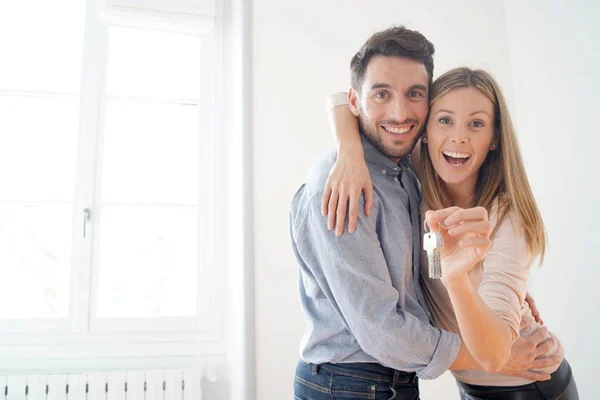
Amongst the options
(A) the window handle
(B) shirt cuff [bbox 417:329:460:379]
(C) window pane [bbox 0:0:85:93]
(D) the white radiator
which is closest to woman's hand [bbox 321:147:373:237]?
(B) shirt cuff [bbox 417:329:460:379]

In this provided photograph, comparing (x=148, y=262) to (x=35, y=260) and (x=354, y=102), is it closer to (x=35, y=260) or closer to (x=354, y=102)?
(x=35, y=260)

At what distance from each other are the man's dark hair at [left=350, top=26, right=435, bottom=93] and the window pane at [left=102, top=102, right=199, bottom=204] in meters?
1.45

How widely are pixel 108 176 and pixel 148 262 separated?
Result: 0.46m

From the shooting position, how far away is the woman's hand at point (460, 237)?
983 mm

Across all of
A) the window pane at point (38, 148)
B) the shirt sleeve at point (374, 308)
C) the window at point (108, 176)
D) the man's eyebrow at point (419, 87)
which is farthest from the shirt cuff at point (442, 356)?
the window pane at point (38, 148)

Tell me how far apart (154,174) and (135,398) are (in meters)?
1.04

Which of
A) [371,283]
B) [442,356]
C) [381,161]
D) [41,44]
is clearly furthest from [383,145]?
[41,44]

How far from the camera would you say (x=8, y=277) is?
249 centimetres

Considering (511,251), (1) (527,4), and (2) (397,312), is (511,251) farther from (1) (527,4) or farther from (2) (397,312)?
(1) (527,4)

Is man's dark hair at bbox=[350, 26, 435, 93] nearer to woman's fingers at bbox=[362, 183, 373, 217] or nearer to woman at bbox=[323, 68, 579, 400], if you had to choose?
woman at bbox=[323, 68, 579, 400]

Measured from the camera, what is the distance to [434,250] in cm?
102

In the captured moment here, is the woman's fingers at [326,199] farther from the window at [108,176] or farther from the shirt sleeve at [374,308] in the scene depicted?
the window at [108,176]

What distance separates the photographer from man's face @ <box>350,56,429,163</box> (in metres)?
1.34

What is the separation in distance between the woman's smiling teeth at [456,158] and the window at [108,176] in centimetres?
149
